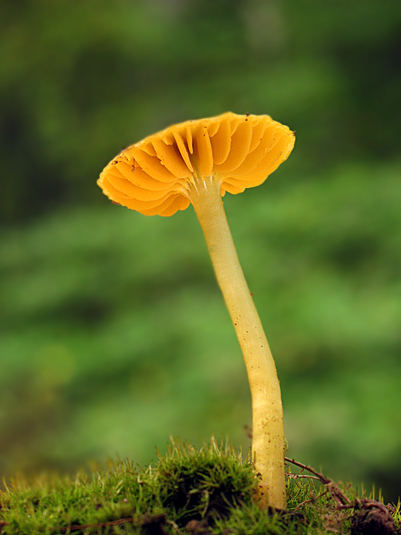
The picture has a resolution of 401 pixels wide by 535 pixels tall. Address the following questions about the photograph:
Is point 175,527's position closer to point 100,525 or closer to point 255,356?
point 100,525

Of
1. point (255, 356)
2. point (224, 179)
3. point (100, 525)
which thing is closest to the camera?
point (100, 525)

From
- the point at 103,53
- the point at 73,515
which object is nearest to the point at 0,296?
the point at 103,53

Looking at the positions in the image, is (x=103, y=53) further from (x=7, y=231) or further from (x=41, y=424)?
(x=41, y=424)

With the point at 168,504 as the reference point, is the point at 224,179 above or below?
above

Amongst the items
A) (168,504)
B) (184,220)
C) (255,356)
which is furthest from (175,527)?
(184,220)

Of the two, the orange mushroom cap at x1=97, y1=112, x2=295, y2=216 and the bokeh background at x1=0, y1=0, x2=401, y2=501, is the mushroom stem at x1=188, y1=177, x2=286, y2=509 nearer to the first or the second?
the orange mushroom cap at x1=97, y1=112, x2=295, y2=216

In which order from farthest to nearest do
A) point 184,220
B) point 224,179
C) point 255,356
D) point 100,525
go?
point 184,220
point 224,179
point 255,356
point 100,525

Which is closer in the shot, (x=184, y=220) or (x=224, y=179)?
(x=224, y=179)
